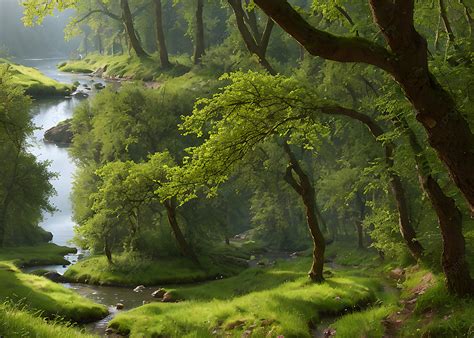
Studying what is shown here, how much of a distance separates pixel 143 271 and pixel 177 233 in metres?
4.03

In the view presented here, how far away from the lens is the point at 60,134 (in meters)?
70.3

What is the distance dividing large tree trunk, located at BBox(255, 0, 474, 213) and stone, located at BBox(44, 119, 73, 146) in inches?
2607

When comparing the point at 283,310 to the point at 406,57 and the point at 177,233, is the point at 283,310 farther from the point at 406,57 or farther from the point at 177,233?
the point at 177,233

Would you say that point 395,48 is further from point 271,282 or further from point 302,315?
point 271,282

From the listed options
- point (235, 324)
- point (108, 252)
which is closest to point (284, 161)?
point (108, 252)

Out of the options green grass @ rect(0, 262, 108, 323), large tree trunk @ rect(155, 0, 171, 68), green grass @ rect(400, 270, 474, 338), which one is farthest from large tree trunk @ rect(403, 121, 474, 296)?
large tree trunk @ rect(155, 0, 171, 68)

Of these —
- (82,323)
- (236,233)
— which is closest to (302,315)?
(82,323)

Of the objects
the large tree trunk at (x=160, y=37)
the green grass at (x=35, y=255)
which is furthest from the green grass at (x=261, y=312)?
the large tree trunk at (x=160, y=37)

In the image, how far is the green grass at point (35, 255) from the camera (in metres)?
43.7

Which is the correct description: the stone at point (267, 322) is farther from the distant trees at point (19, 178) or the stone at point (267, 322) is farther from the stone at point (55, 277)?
the distant trees at point (19, 178)

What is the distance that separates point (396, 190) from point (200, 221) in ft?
78.3

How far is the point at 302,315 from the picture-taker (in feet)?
63.7

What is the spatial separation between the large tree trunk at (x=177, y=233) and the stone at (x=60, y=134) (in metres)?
36.2

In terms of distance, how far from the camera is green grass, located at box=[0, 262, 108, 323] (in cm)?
2508
